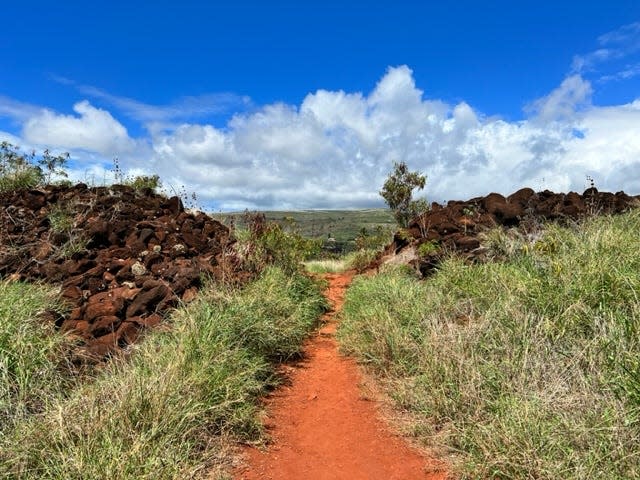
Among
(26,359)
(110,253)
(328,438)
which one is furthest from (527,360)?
(110,253)

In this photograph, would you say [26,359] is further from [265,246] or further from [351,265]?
[351,265]

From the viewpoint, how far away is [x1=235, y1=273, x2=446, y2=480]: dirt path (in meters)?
3.77

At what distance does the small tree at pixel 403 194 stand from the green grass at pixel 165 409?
1191 centimetres

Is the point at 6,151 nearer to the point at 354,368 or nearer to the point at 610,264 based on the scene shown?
the point at 354,368

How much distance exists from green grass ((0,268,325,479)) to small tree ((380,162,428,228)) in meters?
11.9

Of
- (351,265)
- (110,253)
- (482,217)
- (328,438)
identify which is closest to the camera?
(328,438)

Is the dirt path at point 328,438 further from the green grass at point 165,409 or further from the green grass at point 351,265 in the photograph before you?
the green grass at point 351,265

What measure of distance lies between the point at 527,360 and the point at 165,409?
2996 mm

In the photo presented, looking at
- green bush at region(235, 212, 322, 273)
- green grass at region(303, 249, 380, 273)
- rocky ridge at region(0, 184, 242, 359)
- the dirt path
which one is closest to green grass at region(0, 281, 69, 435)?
rocky ridge at region(0, 184, 242, 359)

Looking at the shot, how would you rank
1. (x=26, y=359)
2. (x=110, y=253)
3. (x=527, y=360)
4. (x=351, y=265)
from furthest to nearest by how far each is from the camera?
(x=351, y=265) → (x=110, y=253) → (x=26, y=359) → (x=527, y=360)

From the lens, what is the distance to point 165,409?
3.71 m

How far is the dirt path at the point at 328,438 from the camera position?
377 centimetres

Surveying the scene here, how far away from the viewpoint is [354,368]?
605cm

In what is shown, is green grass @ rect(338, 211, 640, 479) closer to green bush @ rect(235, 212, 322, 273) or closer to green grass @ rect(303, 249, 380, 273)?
green bush @ rect(235, 212, 322, 273)
